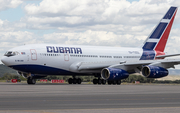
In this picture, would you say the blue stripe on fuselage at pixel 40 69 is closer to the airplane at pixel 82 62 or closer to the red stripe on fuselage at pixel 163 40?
the airplane at pixel 82 62

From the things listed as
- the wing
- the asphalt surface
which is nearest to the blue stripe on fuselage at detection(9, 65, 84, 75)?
the wing

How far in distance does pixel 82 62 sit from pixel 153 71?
8.73 m

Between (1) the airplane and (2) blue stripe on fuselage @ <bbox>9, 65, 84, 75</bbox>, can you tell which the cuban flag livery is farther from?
(2) blue stripe on fuselage @ <bbox>9, 65, 84, 75</bbox>

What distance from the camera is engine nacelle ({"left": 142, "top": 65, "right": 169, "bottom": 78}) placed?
122 ft

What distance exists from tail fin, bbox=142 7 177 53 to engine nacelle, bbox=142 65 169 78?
973 cm

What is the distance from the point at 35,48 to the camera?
36.6m

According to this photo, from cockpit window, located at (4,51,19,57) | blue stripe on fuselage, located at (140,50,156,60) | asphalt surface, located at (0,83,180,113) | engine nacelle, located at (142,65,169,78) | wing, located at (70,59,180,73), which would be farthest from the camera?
blue stripe on fuselage, located at (140,50,156,60)

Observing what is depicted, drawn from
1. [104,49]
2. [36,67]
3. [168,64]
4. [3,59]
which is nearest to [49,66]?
[36,67]

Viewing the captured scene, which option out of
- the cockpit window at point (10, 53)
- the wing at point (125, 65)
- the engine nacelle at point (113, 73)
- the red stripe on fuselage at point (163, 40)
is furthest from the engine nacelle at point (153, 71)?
the cockpit window at point (10, 53)

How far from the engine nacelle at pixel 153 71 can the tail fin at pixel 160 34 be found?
9729mm

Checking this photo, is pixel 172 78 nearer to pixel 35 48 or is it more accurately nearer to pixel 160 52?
pixel 160 52

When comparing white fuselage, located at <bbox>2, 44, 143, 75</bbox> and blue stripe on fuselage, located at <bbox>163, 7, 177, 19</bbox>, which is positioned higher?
blue stripe on fuselage, located at <bbox>163, 7, 177, 19</bbox>

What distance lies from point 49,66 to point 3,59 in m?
5.28

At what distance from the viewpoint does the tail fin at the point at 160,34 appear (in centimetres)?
4801
